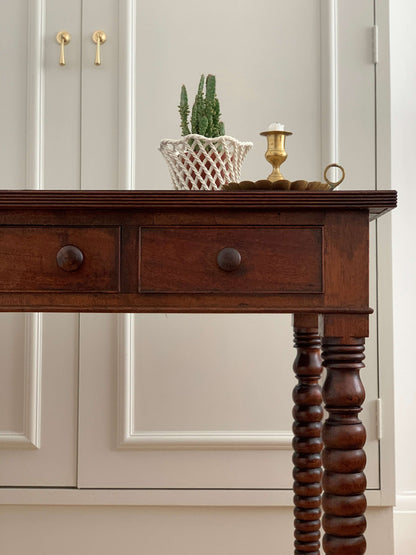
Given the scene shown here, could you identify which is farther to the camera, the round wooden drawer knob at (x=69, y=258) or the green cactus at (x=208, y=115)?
the green cactus at (x=208, y=115)

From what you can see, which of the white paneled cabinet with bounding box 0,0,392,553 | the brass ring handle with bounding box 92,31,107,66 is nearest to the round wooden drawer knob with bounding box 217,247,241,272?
the white paneled cabinet with bounding box 0,0,392,553

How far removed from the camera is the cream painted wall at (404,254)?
5.74 ft

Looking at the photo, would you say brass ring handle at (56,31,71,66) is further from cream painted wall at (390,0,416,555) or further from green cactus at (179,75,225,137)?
cream painted wall at (390,0,416,555)

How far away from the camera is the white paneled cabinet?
1.59 m

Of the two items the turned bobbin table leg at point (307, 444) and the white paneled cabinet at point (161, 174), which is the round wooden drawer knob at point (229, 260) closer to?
the turned bobbin table leg at point (307, 444)

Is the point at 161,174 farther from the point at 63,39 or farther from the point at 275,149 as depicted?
the point at 275,149

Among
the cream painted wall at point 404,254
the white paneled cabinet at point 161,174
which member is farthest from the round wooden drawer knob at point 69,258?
the cream painted wall at point 404,254

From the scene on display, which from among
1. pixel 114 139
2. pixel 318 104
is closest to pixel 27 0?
pixel 114 139

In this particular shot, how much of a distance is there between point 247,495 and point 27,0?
4.03 feet

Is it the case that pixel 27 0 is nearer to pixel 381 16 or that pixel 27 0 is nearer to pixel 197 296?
pixel 381 16

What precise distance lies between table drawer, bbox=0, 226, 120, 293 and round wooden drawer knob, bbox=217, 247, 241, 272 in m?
0.14

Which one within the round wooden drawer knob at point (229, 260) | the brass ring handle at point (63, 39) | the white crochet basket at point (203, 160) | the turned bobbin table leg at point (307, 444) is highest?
the brass ring handle at point (63, 39)

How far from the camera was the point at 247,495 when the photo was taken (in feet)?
5.18

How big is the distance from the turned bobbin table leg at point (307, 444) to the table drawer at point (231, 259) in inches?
16.1
